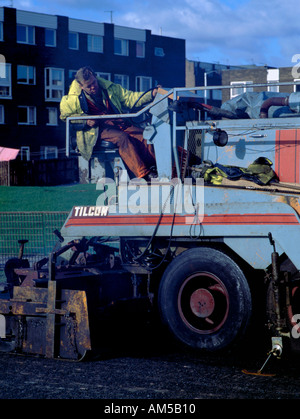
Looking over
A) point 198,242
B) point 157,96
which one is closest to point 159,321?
point 198,242

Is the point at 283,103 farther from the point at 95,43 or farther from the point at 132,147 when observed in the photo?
the point at 95,43

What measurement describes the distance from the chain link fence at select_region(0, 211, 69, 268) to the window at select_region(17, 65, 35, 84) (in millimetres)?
35307

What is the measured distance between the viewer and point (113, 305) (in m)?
7.64

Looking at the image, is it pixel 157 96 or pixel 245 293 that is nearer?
pixel 245 293

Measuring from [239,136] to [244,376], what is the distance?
2.75m

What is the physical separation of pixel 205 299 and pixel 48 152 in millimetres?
41907

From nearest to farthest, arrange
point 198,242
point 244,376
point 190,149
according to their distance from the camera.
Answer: point 244,376 < point 198,242 < point 190,149

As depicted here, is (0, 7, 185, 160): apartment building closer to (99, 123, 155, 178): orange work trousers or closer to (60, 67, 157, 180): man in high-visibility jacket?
(60, 67, 157, 180): man in high-visibility jacket

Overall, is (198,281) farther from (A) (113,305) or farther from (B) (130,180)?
(B) (130,180)

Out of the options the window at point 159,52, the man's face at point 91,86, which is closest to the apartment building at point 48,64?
the window at point 159,52

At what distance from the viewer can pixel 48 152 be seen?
158 feet

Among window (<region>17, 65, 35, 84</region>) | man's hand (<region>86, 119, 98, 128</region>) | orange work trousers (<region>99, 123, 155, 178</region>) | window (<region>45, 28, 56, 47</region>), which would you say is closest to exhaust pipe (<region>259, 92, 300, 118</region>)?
orange work trousers (<region>99, 123, 155, 178</region>)

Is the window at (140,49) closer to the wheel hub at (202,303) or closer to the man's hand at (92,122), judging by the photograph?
the man's hand at (92,122)

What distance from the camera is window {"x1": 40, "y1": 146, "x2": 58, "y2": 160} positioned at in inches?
1884
